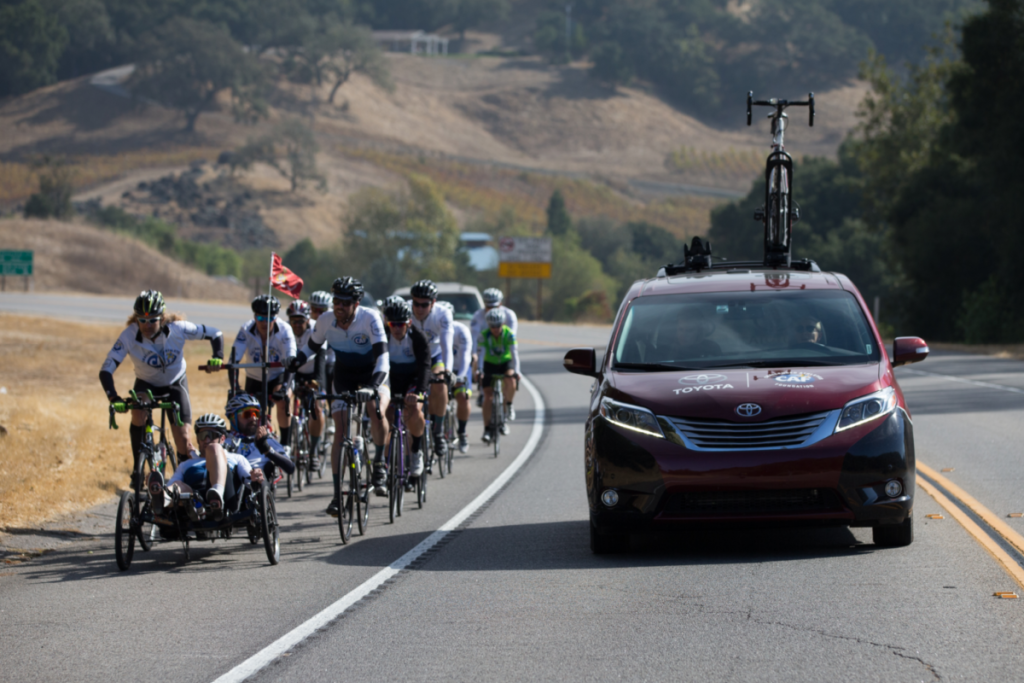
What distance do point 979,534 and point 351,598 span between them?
4.47 meters

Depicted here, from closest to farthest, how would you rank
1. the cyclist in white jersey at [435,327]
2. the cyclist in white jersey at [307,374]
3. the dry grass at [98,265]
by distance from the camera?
the cyclist in white jersey at [435,327] < the cyclist in white jersey at [307,374] < the dry grass at [98,265]

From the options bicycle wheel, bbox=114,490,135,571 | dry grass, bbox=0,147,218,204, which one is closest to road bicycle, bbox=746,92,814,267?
bicycle wheel, bbox=114,490,135,571

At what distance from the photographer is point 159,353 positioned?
35.4ft

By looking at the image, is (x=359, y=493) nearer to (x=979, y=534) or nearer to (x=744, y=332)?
(x=744, y=332)

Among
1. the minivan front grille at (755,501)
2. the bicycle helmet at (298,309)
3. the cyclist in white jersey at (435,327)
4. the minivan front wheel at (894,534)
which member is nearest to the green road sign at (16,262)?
the bicycle helmet at (298,309)

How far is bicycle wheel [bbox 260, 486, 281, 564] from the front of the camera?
29.2ft

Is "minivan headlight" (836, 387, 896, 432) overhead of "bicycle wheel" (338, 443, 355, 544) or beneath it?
overhead

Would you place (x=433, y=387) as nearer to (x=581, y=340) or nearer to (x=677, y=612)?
(x=677, y=612)

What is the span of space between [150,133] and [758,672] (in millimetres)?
138018

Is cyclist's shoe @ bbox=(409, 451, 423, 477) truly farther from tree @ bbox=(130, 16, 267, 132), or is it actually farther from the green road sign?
tree @ bbox=(130, 16, 267, 132)

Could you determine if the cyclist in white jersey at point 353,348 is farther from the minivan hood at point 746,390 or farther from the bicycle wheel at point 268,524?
the minivan hood at point 746,390

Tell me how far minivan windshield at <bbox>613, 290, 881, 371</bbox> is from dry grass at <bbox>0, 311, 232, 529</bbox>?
5.51m

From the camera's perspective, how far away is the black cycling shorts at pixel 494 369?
1595 centimetres

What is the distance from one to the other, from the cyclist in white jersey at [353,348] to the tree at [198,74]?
132 meters
